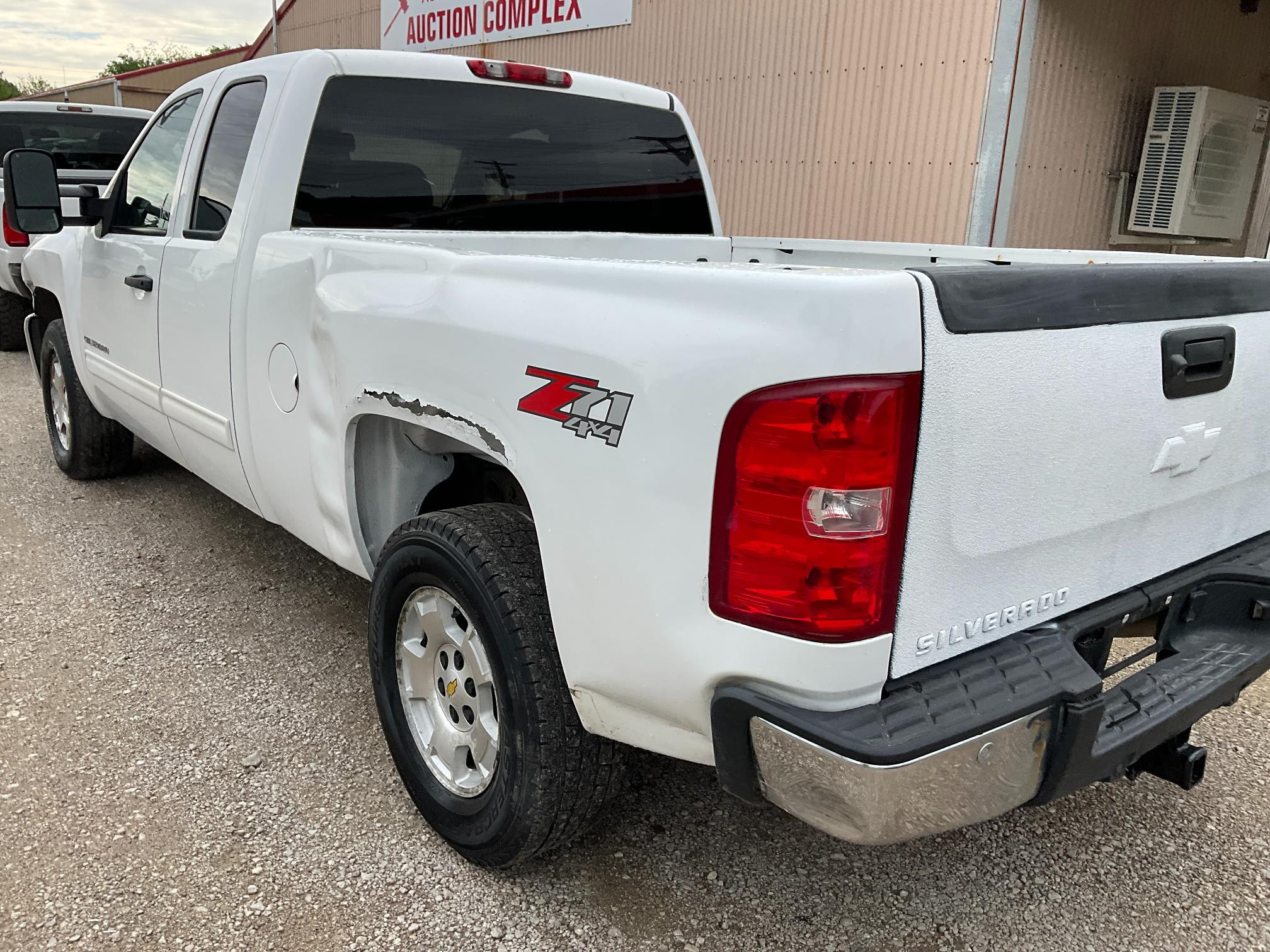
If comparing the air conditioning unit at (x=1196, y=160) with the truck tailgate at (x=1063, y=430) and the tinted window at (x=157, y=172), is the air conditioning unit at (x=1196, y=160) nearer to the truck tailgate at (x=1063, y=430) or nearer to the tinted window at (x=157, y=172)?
the truck tailgate at (x=1063, y=430)

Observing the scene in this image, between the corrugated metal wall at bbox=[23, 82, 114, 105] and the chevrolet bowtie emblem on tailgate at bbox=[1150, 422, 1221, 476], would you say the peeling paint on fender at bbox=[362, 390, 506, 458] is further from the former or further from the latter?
the corrugated metal wall at bbox=[23, 82, 114, 105]

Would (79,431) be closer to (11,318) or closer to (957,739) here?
(957,739)

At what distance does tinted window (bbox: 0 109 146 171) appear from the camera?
8273 millimetres

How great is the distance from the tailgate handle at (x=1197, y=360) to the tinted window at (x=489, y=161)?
2264mm

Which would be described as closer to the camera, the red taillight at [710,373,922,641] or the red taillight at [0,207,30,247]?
the red taillight at [710,373,922,641]

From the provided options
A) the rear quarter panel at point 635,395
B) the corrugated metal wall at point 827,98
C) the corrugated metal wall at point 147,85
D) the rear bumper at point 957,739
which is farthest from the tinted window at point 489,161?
the corrugated metal wall at point 147,85

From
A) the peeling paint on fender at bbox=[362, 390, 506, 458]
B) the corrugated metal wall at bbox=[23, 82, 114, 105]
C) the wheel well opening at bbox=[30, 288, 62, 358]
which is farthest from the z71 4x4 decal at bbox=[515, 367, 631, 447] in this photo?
the corrugated metal wall at bbox=[23, 82, 114, 105]

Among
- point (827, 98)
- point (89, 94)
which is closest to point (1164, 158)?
point (827, 98)

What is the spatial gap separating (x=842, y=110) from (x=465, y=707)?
7.19 meters


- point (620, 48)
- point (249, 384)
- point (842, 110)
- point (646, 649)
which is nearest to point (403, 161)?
point (249, 384)

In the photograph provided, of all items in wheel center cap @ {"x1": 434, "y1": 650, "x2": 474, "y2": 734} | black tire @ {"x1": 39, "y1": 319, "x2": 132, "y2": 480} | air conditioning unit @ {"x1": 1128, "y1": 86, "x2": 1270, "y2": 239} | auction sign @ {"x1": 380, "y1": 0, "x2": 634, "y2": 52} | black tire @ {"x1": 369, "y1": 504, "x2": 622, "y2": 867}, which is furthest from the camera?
auction sign @ {"x1": 380, "y1": 0, "x2": 634, "y2": 52}

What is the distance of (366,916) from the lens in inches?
90.9

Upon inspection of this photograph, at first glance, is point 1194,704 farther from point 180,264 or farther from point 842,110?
point 842,110

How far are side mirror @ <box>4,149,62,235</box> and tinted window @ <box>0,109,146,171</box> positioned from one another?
15.7 ft
